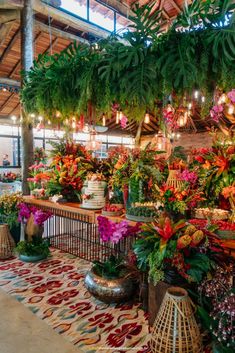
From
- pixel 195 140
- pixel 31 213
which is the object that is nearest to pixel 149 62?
pixel 31 213

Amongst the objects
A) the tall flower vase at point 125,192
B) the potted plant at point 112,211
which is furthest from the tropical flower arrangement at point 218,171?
the potted plant at point 112,211

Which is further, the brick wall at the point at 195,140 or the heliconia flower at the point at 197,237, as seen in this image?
the brick wall at the point at 195,140

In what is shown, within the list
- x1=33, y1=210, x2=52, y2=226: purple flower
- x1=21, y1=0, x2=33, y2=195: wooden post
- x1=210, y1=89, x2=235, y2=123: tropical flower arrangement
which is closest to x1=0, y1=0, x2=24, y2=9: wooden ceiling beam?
x1=21, y1=0, x2=33, y2=195: wooden post

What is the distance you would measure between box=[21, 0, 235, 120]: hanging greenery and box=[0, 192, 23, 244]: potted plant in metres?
1.91

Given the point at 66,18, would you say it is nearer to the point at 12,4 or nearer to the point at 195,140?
the point at 12,4

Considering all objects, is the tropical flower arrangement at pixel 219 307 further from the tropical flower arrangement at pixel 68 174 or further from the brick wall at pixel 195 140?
the brick wall at pixel 195 140

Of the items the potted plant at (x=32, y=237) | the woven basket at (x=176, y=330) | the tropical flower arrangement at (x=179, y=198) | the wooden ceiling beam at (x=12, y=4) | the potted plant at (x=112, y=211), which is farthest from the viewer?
the wooden ceiling beam at (x=12, y=4)

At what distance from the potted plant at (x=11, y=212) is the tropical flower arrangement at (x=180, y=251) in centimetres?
243

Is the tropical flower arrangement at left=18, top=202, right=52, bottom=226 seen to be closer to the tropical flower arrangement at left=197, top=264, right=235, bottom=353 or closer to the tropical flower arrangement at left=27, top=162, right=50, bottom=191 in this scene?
the tropical flower arrangement at left=27, top=162, right=50, bottom=191

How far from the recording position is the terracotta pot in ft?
7.76

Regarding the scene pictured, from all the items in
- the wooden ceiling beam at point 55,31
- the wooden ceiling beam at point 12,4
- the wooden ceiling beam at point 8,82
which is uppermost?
the wooden ceiling beam at point 55,31

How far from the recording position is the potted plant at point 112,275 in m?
2.26

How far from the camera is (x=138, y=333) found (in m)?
2.08

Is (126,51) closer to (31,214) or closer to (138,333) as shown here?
(138,333)
